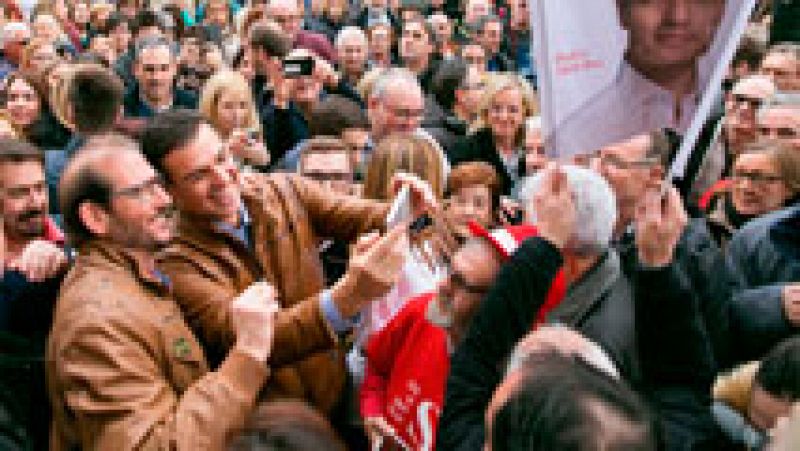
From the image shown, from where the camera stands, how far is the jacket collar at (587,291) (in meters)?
1.88

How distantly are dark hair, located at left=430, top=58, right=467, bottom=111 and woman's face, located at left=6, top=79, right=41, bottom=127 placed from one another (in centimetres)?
280

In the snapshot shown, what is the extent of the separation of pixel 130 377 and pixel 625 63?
130 cm

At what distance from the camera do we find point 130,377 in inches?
71.2

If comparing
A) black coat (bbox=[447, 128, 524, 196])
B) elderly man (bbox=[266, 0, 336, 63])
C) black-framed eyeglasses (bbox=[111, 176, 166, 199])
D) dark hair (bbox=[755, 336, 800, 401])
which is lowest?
black coat (bbox=[447, 128, 524, 196])

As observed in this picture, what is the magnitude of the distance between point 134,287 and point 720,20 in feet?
4.79

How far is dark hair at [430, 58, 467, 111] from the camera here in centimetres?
628

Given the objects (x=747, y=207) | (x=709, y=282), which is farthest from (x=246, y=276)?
(x=747, y=207)

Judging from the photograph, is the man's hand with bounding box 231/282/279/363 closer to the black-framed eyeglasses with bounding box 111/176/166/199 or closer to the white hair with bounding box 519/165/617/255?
the black-framed eyeglasses with bounding box 111/176/166/199

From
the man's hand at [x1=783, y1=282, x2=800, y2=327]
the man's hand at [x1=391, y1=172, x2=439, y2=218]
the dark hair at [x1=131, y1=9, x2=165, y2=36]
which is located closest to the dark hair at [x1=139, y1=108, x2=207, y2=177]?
the man's hand at [x1=391, y1=172, x2=439, y2=218]

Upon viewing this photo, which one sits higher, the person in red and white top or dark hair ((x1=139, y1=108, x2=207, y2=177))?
dark hair ((x1=139, y1=108, x2=207, y2=177))

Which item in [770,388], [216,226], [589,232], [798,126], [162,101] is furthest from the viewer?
[162,101]

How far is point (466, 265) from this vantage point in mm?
2088

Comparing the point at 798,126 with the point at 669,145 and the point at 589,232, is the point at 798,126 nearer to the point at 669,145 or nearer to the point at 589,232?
the point at 669,145

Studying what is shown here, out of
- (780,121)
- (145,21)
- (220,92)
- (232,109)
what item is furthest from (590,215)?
(145,21)
